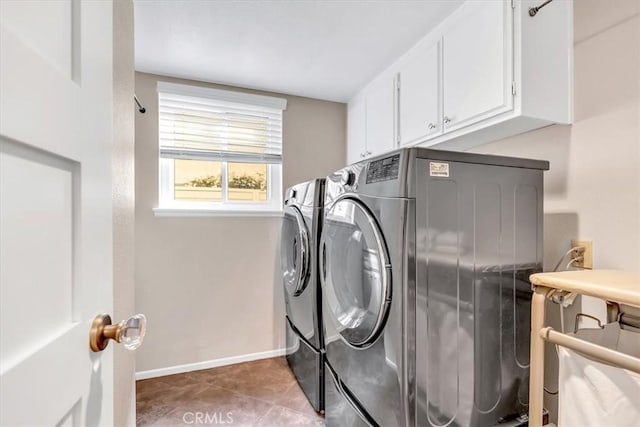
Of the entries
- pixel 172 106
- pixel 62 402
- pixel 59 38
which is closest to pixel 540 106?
pixel 59 38

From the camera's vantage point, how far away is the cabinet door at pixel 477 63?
4.53 feet

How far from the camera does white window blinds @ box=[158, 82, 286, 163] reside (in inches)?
97.2

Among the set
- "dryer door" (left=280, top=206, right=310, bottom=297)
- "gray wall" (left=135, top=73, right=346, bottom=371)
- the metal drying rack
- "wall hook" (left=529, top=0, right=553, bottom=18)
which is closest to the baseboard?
"gray wall" (left=135, top=73, right=346, bottom=371)

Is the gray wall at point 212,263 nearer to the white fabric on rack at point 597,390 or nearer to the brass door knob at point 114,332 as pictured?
the brass door knob at point 114,332

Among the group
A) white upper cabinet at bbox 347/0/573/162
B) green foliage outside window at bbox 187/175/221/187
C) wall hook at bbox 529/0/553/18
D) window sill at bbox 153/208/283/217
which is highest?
wall hook at bbox 529/0/553/18

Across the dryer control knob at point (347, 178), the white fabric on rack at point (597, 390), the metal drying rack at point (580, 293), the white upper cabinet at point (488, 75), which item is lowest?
the white fabric on rack at point (597, 390)

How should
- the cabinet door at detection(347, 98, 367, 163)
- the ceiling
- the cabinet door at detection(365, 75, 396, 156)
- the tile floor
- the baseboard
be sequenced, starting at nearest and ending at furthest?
the ceiling
the tile floor
the cabinet door at detection(365, 75, 396, 156)
the baseboard
the cabinet door at detection(347, 98, 367, 163)

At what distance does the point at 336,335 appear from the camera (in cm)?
156

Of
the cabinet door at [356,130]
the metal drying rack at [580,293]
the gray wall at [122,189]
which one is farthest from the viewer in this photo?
the cabinet door at [356,130]

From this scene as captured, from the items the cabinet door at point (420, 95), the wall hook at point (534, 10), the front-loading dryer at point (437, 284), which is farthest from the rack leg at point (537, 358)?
the wall hook at point (534, 10)

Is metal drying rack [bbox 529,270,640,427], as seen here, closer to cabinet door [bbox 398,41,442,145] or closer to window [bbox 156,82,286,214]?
cabinet door [bbox 398,41,442,145]

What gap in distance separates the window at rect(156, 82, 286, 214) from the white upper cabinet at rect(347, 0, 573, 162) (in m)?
1.23

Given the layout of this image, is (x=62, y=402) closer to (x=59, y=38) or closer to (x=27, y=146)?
(x=27, y=146)

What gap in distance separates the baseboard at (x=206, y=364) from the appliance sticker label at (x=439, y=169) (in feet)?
7.29
